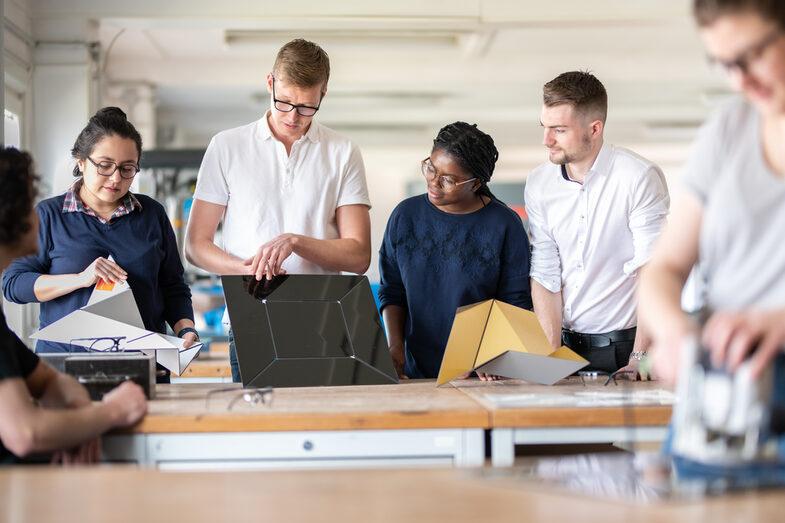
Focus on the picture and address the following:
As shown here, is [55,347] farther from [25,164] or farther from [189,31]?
[189,31]

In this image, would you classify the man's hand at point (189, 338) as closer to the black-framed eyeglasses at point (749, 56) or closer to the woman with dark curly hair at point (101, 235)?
the woman with dark curly hair at point (101, 235)

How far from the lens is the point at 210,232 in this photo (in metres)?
2.53

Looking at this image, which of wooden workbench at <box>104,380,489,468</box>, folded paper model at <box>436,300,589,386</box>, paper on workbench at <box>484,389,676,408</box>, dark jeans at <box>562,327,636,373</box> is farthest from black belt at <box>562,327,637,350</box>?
wooden workbench at <box>104,380,489,468</box>

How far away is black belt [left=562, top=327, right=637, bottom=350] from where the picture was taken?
2693 millimetres

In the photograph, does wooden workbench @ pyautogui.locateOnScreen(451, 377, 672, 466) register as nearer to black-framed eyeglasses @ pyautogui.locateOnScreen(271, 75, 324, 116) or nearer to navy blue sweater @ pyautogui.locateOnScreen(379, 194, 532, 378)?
navy blue sweater @ pyautogui.locateOnScreen(379, 194, 532, 378)

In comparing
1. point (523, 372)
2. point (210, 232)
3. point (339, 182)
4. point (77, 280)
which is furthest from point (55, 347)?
point (523, 372)

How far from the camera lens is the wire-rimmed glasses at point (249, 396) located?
74.0 inches

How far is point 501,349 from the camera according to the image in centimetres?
219

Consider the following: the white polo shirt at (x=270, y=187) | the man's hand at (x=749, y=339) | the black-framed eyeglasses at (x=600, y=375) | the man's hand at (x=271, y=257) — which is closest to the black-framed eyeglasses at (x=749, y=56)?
the man's hand at (x=749, y=339)

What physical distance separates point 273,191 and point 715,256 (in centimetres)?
161

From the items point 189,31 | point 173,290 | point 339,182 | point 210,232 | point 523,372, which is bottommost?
point 523,372

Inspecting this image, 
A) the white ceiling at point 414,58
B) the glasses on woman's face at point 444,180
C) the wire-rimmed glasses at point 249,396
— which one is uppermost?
the white ceiling at point 414,58

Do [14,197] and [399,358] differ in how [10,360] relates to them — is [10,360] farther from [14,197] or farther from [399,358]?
[399,358]

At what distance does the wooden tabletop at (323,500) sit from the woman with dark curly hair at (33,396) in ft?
1.11
